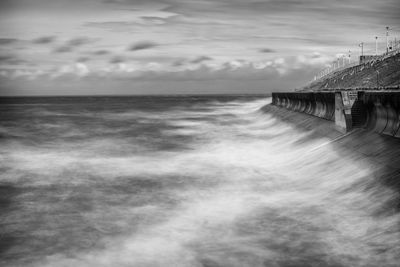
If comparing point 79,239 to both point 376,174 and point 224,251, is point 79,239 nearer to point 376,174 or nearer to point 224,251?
point 224,251

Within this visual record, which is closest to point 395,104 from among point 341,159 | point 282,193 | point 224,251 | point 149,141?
point 341,159

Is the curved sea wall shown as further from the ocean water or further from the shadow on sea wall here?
the ocean water

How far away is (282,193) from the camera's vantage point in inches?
413

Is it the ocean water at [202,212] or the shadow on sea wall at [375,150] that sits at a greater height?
the shadow on sea wall at [375,150]

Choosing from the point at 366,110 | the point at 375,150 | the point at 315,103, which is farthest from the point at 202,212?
the point at 315,103

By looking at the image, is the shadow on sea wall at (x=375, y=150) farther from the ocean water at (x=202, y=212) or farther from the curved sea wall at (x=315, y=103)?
the curved sea wall at (x=315, y=103)

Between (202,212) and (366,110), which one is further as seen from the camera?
(366,110)

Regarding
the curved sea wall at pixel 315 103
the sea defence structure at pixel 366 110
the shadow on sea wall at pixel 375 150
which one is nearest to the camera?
the shadow on sea wall at pixel 375 150

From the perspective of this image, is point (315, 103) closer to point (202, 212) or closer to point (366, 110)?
point (366, 110)

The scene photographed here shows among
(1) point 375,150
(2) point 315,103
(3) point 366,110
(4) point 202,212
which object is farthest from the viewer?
(2) point 315,103

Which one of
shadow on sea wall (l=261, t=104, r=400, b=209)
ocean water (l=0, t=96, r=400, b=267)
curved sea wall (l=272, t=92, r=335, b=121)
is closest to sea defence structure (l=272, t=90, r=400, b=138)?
curved sea wall (l=272, t=92, r=335, b=121)

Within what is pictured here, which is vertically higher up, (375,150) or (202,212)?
(375,150)

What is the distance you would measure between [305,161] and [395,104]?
3.58 meters

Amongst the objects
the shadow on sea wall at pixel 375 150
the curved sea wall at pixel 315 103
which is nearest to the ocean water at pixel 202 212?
the shadow on sea wall at pixel 375 150
